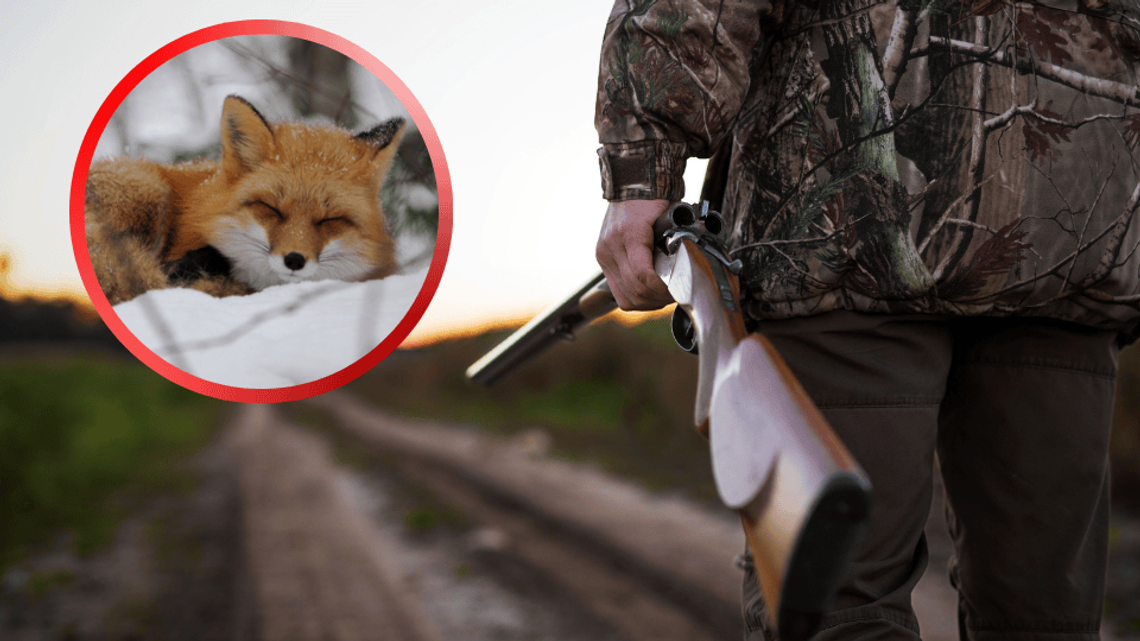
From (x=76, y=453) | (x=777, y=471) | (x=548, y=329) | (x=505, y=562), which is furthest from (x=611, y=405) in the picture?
(x=777, y=471)

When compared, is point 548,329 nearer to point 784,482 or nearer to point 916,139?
point 916,139

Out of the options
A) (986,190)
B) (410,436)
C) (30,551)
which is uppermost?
(986,190)

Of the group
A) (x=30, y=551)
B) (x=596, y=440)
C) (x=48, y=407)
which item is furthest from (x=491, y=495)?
(x=48, y=407)

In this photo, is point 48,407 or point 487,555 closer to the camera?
point 487,555

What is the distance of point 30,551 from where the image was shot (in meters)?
4.61

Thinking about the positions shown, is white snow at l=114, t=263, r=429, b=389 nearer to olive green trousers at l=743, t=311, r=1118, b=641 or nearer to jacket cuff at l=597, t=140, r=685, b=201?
jacket cuff at l=597, t=140, r=685, b=201

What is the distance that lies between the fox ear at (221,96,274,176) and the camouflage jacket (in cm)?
66

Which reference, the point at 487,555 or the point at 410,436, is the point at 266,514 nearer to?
the point at 487,555

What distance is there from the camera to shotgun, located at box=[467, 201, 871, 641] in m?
0.59

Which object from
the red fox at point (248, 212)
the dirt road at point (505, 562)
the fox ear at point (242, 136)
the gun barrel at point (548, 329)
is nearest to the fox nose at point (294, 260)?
the red fox at point (248, 212)

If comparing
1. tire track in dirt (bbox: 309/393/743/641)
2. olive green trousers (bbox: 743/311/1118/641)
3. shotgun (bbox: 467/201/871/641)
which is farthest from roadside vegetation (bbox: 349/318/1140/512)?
shotgun (bbox: 467/201/871/641)

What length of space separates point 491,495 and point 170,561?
238 cm

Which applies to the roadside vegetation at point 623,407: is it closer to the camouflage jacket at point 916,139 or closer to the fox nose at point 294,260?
the camouflage jacket at point 916,139

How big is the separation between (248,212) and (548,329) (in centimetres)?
88
